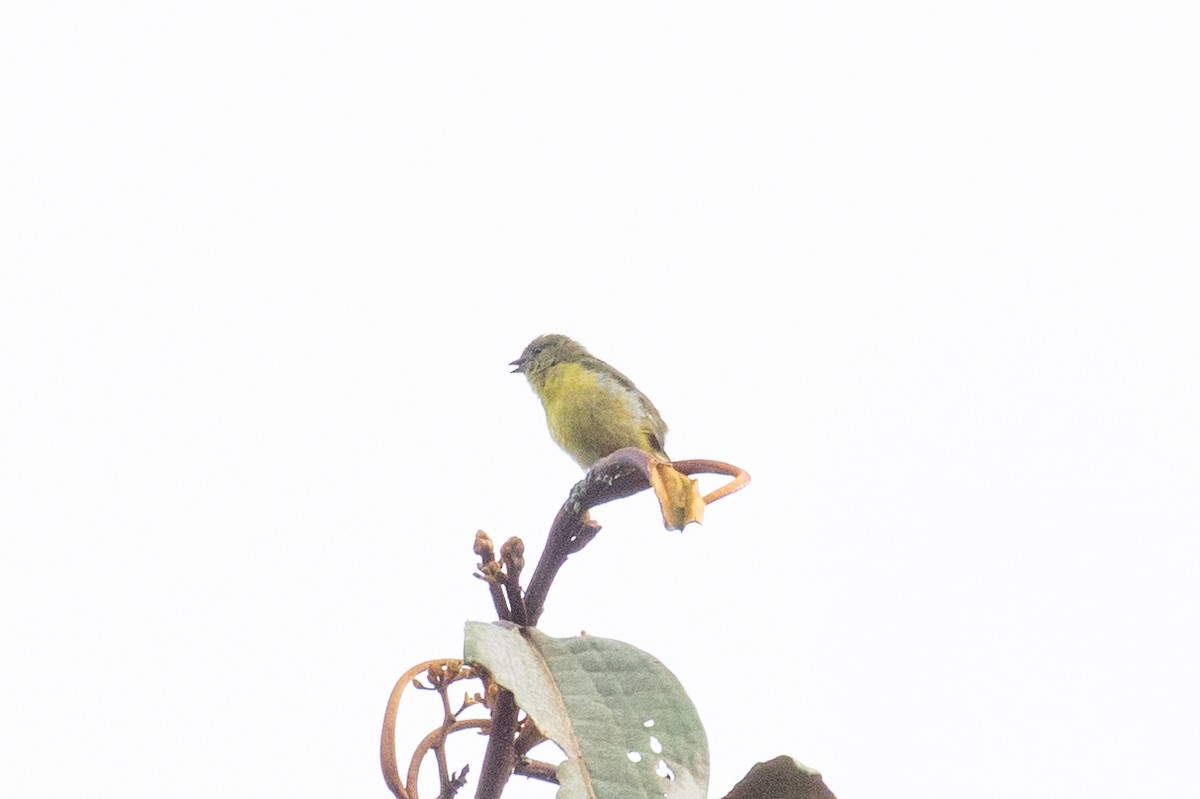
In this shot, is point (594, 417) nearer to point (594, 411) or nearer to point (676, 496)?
point (594, 411)

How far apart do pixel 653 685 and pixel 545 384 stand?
3001 millimetres

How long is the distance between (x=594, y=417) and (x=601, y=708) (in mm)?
2620

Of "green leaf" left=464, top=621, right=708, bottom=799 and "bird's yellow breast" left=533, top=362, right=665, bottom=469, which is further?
"bird's yellow breast" left=533, top=362, right=665, bottom=469

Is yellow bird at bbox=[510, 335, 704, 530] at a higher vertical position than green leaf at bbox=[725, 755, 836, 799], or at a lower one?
higher

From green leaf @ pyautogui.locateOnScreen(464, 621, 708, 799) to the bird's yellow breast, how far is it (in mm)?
2461

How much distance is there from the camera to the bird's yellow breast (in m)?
3.98

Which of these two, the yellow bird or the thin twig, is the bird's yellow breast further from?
the thin twig

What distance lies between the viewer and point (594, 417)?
4.04 metres

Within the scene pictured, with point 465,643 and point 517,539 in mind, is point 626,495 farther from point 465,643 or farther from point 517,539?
point 465,643

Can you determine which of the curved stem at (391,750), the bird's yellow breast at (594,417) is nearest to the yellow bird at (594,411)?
the bird's yellow breast at (594,417)

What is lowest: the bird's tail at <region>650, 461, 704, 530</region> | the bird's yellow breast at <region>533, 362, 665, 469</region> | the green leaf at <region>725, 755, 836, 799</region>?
the green leaf at <region>725, 755, 836, 799</region>

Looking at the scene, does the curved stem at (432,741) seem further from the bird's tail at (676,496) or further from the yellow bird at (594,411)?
the yellow bird at (594,411)

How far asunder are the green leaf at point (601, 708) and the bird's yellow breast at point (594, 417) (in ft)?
8.07

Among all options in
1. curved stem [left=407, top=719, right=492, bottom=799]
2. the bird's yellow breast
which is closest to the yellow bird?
the bird's yellow breast
